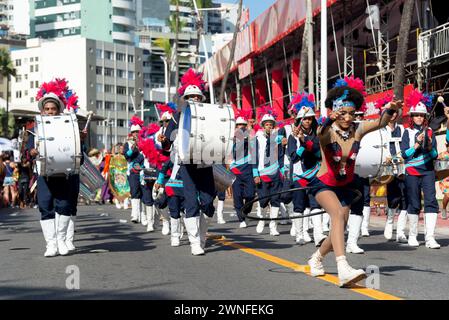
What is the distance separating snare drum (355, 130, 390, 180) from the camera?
10.6m

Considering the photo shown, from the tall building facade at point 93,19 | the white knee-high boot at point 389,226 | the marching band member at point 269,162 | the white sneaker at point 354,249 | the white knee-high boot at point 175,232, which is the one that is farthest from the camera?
the tall building facade at point 93,19

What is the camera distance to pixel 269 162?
47.2 feet

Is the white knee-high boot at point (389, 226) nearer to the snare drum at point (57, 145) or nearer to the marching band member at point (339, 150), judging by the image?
the marching band member at point (339, 150)

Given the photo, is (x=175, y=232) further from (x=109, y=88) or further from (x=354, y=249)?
(x=109, y=88)

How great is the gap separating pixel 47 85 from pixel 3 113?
332 feet

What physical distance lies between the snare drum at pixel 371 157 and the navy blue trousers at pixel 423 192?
3.20 ft

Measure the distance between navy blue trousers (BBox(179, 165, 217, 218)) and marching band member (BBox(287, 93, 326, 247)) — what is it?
125 cm

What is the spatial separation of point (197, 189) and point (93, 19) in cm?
12808

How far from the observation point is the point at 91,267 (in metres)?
9.18

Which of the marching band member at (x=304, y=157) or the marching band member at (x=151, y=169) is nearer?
the marching band member at (x=304, y=157)

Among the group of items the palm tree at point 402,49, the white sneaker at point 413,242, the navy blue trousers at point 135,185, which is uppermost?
the palm tree at point 402,49

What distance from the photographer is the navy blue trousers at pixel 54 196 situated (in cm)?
1048

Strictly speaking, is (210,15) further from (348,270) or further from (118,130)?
(348,270)

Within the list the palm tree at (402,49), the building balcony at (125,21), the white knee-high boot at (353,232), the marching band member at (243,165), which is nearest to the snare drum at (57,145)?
the white knee-high boot at (353,232)
